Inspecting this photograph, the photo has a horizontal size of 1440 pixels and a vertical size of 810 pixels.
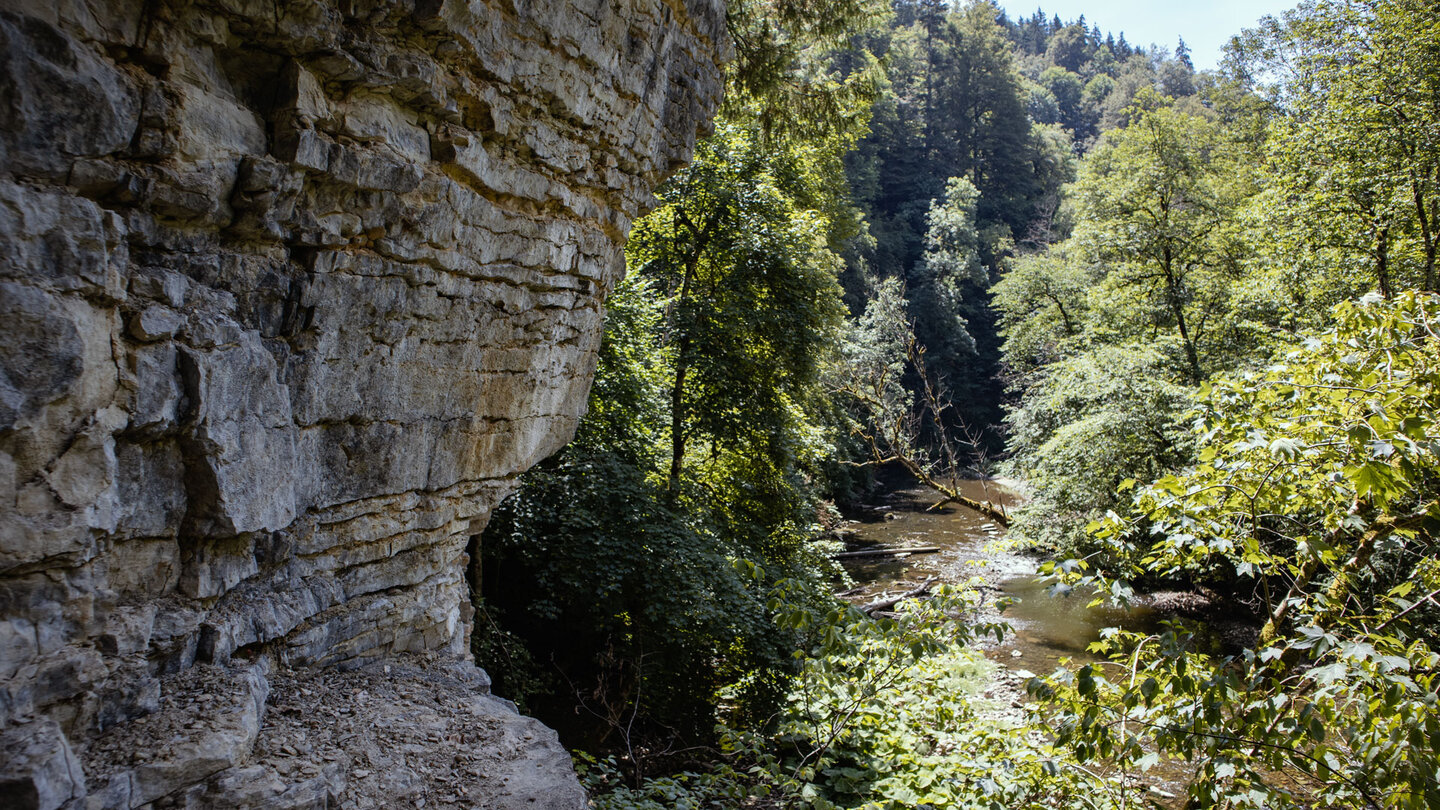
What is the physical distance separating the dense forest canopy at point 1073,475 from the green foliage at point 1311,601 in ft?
0.09

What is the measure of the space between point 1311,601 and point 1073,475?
11964 mm

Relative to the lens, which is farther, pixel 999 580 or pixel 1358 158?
pixel 999 580

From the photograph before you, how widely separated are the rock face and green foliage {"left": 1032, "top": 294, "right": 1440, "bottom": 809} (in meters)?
2.91

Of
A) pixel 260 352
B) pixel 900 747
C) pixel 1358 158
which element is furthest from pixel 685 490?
pixel 1358 158

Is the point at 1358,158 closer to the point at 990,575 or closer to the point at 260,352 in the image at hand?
the point at 990,575

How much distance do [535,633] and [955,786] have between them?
21.4 ft

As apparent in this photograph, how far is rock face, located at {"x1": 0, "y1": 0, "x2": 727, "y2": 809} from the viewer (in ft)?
8.87

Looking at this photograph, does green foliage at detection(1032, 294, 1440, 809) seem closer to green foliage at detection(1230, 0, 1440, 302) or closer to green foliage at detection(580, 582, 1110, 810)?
green foliage at detection(580, 582, 1110, 810)

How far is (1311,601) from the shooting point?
13.5 feet

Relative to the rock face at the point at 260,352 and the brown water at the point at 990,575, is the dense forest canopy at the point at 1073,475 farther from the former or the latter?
the rock face at the point at 260,352

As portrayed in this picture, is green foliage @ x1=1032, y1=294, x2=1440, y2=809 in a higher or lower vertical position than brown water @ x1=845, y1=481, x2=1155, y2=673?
higher

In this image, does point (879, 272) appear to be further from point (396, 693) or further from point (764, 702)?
point (396, 693)

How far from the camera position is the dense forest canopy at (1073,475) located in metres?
3.58

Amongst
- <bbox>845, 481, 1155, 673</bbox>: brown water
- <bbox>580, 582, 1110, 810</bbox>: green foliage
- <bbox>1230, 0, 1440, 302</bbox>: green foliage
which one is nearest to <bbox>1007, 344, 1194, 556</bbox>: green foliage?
<bbox>845, 481, 1155, 673</bbox>: brown water
